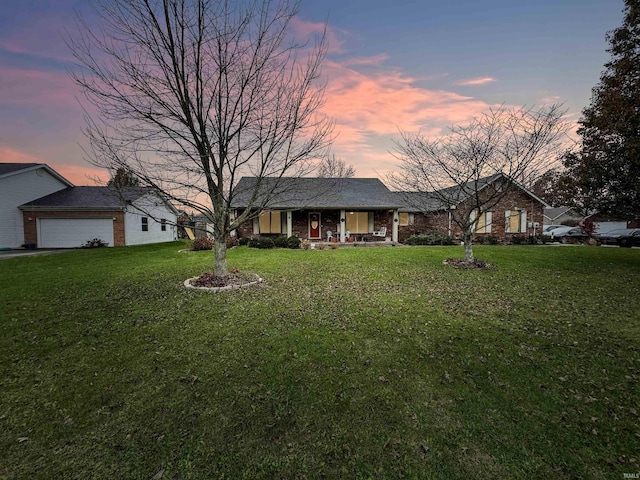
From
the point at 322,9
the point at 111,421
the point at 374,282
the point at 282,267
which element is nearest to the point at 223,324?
the point at 111,421

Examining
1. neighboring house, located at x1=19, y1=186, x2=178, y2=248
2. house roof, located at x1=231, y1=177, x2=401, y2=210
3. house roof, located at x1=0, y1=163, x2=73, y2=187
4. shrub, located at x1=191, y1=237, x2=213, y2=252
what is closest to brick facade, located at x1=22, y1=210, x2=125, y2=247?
neighboring house, located at x1=19, y1=186, x2=178, y2=248

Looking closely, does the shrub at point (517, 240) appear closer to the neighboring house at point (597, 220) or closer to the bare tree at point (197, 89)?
the neighboring house at point (597, 220)

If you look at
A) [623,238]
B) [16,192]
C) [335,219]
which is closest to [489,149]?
[335,219]

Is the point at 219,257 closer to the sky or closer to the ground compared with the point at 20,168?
closer to the ground

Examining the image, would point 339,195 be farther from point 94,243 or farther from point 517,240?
point 94,243

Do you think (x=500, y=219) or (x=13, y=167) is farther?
(x=500, y=219)

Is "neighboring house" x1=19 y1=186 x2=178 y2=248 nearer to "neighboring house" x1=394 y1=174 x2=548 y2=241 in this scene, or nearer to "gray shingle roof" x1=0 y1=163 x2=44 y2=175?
"gray shingle roof" x1=0 y1=163 x2=44 y2=175

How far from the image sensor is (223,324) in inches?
200

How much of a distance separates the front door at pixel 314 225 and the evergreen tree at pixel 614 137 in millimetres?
13635

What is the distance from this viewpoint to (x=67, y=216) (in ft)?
63.2

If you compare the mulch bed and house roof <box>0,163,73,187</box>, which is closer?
the mulch bed

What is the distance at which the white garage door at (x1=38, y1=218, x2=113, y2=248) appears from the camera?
19141mm

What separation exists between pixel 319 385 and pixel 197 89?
7.53 meters

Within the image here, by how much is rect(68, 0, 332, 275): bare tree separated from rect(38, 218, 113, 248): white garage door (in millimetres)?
15810
